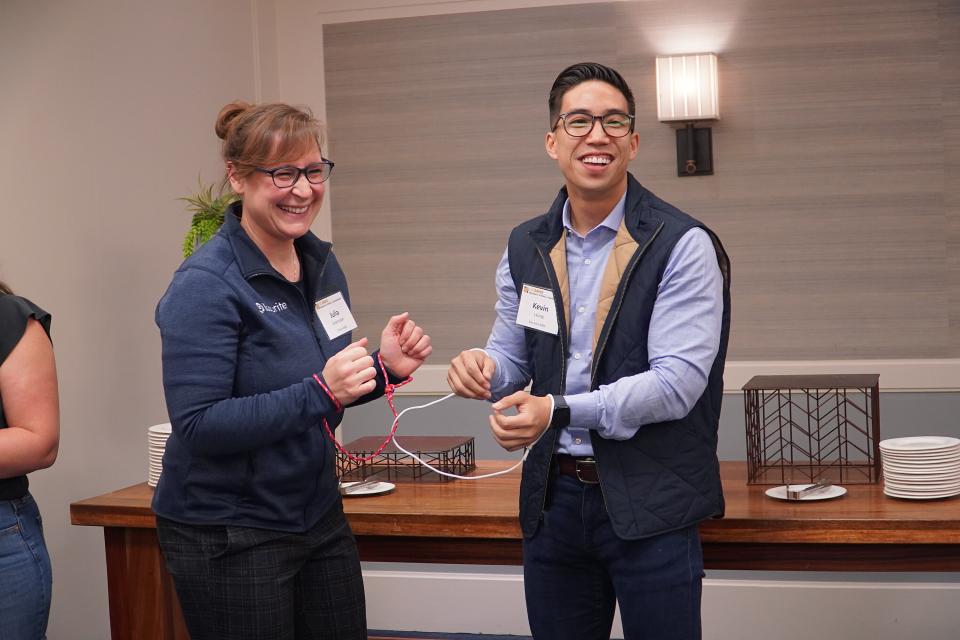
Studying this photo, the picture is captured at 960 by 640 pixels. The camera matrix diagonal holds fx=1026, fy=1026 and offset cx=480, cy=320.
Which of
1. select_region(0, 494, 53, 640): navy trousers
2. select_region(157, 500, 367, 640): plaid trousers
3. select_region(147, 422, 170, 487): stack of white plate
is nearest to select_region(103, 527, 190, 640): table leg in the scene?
select_region(147, 422, 170, 487): stack of white plate

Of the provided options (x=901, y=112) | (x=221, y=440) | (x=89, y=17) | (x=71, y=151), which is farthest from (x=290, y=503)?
(x=901, y=112)

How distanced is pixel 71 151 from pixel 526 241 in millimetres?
1833

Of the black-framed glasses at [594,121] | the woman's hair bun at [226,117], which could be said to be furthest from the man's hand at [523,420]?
the woman's hair bun at [226,117]

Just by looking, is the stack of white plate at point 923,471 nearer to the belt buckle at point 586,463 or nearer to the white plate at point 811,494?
the white plate at point 811,494

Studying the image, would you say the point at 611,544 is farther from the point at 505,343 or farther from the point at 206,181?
the point at 206,181

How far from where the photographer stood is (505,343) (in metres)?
2.18

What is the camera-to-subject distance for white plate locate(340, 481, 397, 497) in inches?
104

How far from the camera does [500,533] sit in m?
2.40

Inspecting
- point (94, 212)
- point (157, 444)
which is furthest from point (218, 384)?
point (94, 212)

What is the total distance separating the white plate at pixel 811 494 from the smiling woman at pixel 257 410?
1041 millimetres

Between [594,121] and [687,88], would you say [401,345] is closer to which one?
[594,121]

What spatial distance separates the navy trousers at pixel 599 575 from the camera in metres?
1.85

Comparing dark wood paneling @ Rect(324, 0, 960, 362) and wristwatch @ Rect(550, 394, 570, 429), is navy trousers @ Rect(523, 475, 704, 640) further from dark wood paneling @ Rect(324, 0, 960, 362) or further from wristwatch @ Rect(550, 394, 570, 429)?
dark wood paneling @ Rect(324, 0, 960, 362)

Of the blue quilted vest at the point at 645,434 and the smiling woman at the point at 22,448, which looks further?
the smiling woman at the point at 22,448
